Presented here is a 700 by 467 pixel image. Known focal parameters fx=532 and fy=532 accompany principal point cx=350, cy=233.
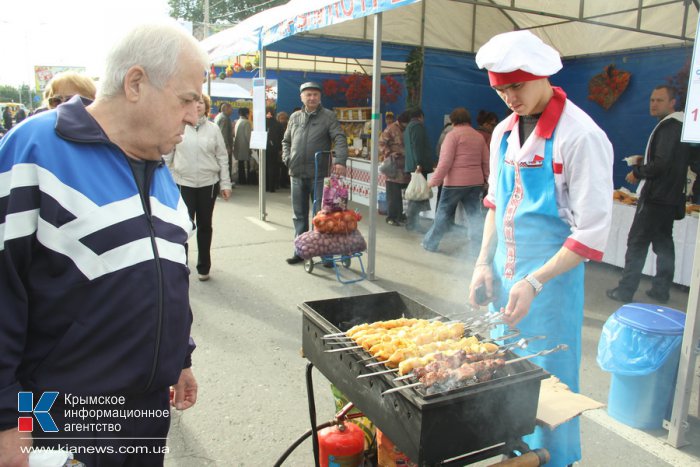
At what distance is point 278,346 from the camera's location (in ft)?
14.7

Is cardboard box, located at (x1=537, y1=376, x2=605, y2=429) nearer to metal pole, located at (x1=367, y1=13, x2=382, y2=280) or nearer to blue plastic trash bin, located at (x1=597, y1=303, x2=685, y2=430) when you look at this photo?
blue plastic trash bin, located at (x1=597, y1=303, x2=685, y2=430)

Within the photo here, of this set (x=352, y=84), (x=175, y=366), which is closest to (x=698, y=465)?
(x=175, y=366)

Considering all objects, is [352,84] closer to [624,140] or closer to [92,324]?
[624,140]

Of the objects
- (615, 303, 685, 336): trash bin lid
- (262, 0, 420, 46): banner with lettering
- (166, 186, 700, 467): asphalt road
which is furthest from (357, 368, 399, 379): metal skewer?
(262, 0, 420, 46): banner with lettering

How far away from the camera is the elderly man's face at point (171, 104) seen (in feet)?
5.00

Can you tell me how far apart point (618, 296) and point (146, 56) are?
18.6 feet

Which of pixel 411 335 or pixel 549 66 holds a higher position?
pixel 549 66

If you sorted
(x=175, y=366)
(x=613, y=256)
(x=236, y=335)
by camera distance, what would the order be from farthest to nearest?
(x=613, y=256) < (x=236, y=335) < (x=175, y=366)

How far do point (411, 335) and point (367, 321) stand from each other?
48 cm

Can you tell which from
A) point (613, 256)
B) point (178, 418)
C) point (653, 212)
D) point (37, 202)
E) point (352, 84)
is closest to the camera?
point (37, 202)

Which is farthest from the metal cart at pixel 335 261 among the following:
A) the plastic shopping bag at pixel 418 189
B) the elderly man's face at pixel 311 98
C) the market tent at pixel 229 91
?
the market tent at pixel 229 91

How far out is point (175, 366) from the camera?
1653mm

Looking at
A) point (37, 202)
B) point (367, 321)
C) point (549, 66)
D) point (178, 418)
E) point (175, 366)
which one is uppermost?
point (549, 66)

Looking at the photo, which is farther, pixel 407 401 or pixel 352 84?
pixel 352 84
